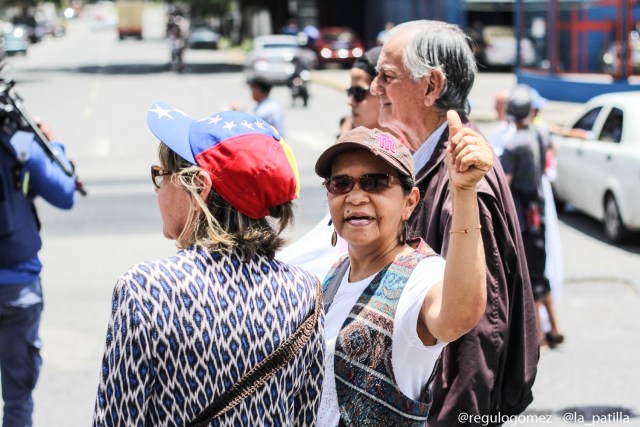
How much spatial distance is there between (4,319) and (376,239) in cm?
Answer: 244

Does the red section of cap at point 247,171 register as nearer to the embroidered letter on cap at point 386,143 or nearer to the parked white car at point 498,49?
the embroidered letter on cap at point 386,143

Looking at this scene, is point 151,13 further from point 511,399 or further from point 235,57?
point 511,399

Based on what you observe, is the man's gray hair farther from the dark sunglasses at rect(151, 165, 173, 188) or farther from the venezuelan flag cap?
the dark sunglasses at rect(151, 165, 173, 188)

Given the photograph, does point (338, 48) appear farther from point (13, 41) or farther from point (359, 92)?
point (359, 92)

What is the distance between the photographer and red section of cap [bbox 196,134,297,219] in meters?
2.33

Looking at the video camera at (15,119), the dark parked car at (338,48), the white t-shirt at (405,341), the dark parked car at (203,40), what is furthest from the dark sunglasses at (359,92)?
the dark parked car at (203,40)

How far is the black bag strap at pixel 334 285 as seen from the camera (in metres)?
2.76

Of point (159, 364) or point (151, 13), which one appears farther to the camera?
point (151, 13)

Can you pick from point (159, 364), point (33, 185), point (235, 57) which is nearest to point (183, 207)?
point (159, 364)

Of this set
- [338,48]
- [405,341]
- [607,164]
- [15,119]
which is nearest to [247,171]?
[405,341]

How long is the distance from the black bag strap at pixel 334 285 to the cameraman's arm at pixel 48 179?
2.11m

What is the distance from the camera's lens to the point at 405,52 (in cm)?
334

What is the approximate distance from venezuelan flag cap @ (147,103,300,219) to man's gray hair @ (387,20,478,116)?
102cm

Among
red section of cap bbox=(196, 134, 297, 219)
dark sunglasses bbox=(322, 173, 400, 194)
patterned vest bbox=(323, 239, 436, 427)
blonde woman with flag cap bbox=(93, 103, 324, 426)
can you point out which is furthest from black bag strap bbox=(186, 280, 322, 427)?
dark sunglasses bbox=(322, 173, 400, 194)
